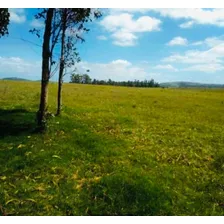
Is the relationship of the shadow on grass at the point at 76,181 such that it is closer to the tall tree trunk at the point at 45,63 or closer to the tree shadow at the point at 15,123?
the tree shadow at the point at 15,123

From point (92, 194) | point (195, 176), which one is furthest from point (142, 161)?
point (92, 194)

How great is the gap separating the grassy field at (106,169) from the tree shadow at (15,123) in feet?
0.15

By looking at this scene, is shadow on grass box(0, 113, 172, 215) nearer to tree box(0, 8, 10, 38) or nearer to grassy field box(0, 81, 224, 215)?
grassy field box(0, 81, 224, 215)

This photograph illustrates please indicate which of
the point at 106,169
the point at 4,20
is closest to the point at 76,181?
the point at 106,169

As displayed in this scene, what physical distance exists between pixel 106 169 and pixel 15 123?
6.81 meters

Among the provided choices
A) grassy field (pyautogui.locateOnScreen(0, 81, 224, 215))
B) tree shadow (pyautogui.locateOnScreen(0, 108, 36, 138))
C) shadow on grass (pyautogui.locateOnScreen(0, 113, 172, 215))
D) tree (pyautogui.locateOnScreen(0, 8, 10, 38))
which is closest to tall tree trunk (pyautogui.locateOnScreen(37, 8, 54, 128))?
tree shadow (pyautogui.locateOnScreen(0, 108, 36, 138))

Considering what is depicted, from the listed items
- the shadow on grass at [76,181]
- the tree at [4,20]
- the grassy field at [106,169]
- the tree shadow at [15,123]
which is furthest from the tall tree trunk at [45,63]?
the tree at [4,20]

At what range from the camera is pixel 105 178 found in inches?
386

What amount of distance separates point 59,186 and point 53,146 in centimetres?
344

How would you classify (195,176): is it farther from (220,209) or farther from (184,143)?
(184,143)

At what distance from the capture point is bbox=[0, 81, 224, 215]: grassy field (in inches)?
333

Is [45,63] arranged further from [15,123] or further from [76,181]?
[76,181]

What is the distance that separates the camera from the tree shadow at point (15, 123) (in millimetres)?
14180
